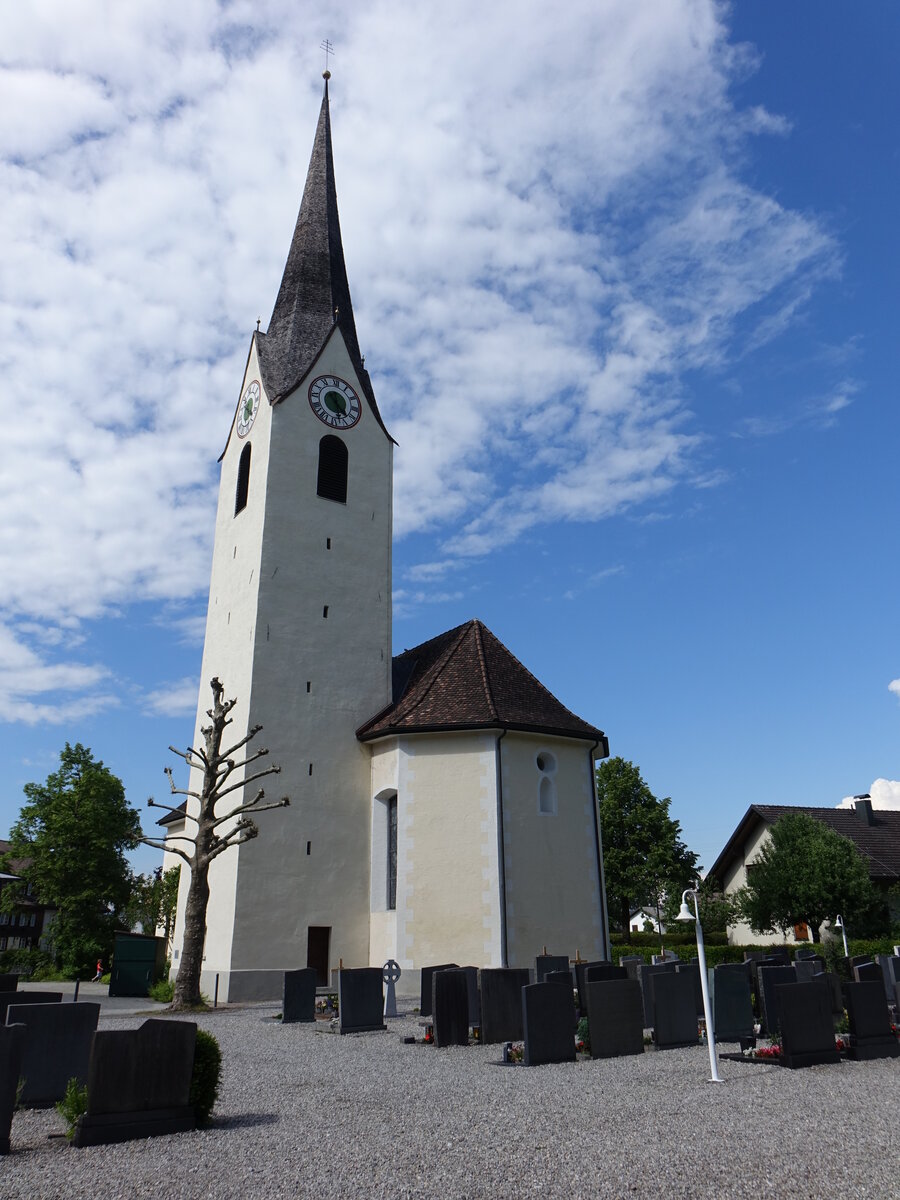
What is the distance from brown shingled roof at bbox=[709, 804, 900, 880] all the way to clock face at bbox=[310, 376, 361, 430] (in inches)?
919

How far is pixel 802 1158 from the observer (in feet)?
20.6

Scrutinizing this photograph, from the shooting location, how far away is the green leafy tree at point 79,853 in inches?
1384

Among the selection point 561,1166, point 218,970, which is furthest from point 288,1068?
point 218,970

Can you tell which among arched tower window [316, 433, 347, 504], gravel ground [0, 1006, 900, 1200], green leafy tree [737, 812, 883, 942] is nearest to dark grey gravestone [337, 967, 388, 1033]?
gravel ground [0, 1006, 900, 1200]

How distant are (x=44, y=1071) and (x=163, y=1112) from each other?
2.22 m

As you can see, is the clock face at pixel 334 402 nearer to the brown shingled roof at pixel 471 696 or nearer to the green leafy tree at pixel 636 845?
the brown shingled roof at pixel 471 696

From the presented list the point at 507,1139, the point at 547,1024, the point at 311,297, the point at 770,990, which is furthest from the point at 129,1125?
the point at 311,297

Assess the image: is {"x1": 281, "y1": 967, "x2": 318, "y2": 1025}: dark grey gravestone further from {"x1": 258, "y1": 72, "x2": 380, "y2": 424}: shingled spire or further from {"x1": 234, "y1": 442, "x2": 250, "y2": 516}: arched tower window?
{"x1": 258, "y1": 72, "x2": 380, "y2": 424}: shingled spire

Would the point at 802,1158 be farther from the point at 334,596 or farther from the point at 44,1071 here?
the point at 334,596

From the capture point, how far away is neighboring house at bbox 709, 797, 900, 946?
35.5 m

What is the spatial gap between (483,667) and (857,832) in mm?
22795

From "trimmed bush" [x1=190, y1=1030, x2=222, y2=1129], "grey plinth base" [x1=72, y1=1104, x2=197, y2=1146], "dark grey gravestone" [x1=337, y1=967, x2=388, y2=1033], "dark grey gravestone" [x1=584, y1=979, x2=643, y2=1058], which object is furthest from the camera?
"dark grey gravestone" [x1=337, y1=967, x2=388, y2=1033]

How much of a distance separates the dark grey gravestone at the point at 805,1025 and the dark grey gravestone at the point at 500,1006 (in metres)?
3.97

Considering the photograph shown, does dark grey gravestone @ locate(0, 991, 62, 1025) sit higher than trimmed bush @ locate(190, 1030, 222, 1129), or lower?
higher
